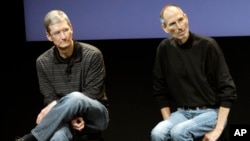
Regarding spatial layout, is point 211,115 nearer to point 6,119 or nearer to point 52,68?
point 52,68

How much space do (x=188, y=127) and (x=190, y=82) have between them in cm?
31

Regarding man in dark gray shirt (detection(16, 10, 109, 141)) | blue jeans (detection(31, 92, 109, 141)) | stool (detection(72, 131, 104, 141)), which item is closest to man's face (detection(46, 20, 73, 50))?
man in dark gray shirt (detection(16, 10, 109, 141))

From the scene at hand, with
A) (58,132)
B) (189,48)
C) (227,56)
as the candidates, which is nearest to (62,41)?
(58,132)

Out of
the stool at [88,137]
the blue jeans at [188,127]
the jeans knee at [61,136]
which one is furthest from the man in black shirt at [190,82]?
the jeans knee at [61,136]

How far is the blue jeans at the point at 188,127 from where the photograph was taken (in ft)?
9.63

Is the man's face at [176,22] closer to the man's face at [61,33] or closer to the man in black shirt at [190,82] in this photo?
the man in black shirt at [190,82]

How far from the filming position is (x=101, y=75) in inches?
125

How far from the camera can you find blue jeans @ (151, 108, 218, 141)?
2936 millimetres

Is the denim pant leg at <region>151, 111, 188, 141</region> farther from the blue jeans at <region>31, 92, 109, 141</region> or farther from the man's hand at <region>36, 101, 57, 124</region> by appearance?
the man's hand at <region>36, 101, 57, 124</region>

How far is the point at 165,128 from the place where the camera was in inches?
119

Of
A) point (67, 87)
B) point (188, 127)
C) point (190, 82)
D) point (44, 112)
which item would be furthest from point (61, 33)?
point (188, 127)

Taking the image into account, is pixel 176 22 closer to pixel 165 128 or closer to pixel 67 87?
pixel 165 128

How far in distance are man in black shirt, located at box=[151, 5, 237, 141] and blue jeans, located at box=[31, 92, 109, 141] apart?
0.42 metres

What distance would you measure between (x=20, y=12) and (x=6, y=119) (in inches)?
37.9
